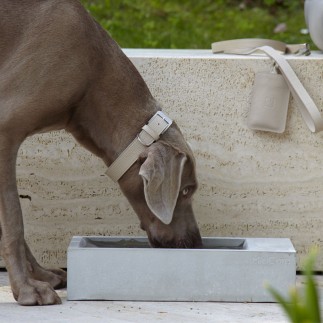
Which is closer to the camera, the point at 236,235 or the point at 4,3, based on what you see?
the point at 4,3

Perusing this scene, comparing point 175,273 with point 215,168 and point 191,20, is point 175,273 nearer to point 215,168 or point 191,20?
point 215,168

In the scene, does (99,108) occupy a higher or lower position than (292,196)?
higher

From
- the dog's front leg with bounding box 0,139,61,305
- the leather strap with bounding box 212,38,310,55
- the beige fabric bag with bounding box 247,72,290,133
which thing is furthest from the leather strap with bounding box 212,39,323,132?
the dog's front leg with bounding box 0,139,61,305

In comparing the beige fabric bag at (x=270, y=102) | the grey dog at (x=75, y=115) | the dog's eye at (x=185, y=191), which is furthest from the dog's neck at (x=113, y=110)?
the beige fabric bag at (x=270, y=102)

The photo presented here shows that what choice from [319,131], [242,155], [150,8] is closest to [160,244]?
[242,155]

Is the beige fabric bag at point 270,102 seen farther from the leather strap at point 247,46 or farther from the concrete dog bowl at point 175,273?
the concrete dog bowl at point 175,273

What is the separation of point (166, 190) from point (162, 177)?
57 mm

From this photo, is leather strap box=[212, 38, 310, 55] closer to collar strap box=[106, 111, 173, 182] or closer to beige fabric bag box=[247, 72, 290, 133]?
beige fabric bag box=[247, 72, 290, 133]

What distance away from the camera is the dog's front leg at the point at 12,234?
8.98ft

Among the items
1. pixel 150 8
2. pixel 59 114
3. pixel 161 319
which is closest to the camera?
pixel 161 319

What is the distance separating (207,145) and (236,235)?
1.40 ft

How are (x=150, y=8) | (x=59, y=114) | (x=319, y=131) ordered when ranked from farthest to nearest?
1. (x=150, y=8)
2. (x=319, y=131)
3. (x=59, y=114)

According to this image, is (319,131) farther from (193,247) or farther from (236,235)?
(193,247)

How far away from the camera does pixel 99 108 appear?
2.96 metres
